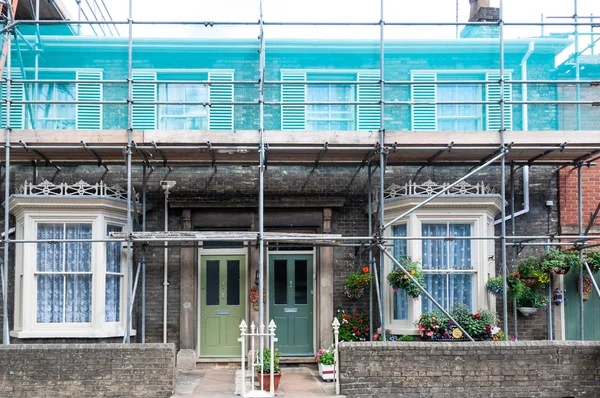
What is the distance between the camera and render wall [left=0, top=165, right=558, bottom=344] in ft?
40.5

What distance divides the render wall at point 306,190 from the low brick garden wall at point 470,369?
2850 mm

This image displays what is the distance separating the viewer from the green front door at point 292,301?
40.8ft

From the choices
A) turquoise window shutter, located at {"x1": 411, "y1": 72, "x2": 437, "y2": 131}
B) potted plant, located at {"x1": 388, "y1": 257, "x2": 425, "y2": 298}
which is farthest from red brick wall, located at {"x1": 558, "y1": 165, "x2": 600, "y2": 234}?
potted plant, located at {"x1": 388, "y1": 257, "x2": 425, "y2": 298}

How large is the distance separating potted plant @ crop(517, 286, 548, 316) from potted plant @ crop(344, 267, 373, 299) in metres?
2.69

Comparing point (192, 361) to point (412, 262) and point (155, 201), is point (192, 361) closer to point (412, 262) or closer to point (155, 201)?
point (155, 201)

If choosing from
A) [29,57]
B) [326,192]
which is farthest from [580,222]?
[29,57]

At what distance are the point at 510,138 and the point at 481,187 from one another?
4.31 ft

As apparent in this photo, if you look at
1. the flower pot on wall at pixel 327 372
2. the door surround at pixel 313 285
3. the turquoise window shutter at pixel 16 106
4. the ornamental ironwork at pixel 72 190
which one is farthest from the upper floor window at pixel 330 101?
the turquoise window shutter at pixel 16 106

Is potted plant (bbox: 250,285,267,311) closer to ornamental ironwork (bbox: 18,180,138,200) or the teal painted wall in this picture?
ornamental ironwork (bbox: 18,180,138,200)

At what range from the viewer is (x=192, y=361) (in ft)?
39.4

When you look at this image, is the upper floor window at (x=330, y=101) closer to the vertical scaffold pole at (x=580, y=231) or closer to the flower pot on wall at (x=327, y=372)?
the vertical scaffold pole at (x=580, y=231)

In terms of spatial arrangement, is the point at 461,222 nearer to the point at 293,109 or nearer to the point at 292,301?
the point at 292,301

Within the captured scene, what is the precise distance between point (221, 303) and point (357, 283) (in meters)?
2.57

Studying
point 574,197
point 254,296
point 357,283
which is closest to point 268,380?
point 254,296
